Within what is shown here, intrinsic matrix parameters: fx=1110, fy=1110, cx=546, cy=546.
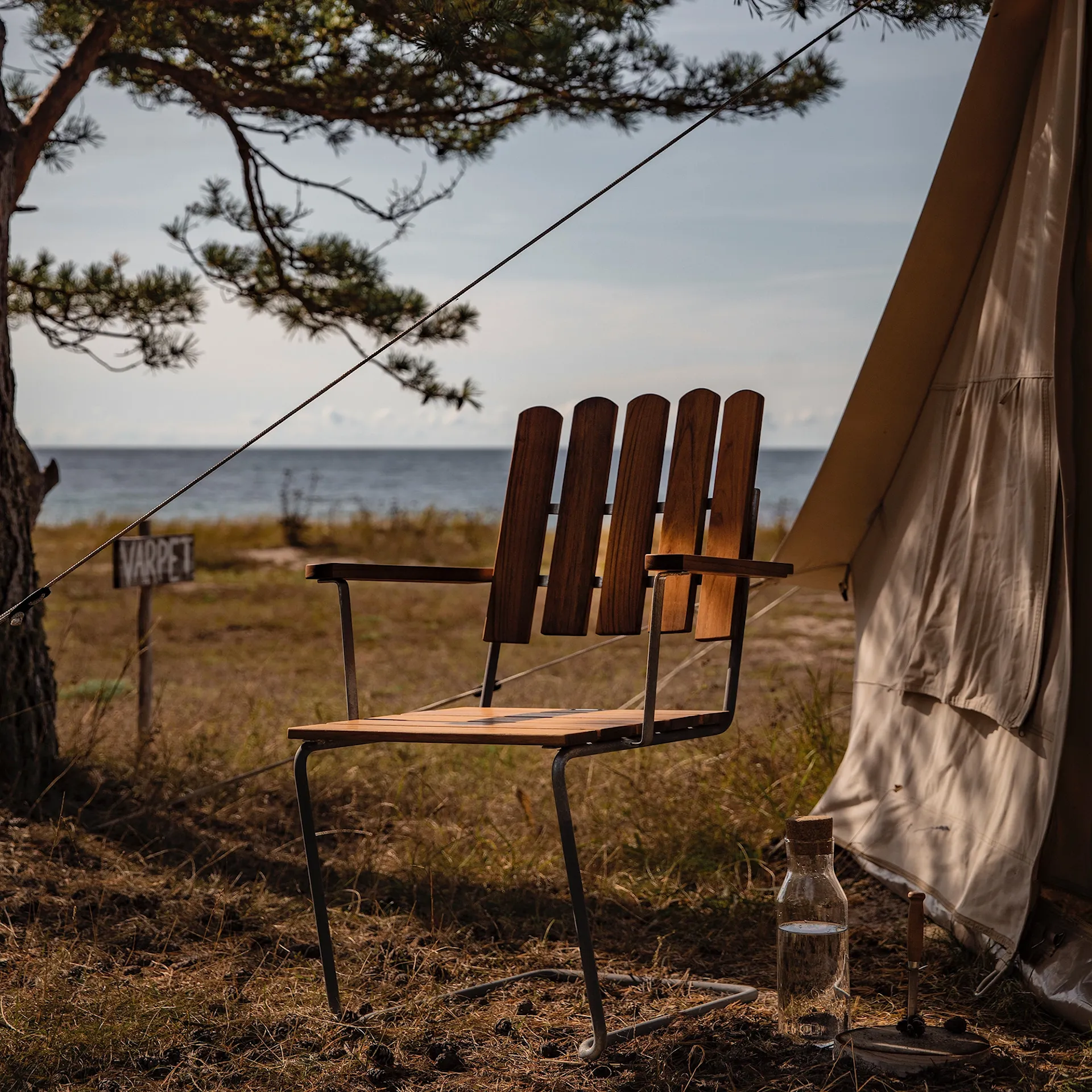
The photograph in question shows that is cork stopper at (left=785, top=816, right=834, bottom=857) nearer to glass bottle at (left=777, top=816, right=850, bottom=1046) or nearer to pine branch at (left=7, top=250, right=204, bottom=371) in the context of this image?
glass bottle at (left=777, top=816, right=850, bottom=1046)

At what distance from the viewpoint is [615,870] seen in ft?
9.73

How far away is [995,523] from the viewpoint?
2.29 meters

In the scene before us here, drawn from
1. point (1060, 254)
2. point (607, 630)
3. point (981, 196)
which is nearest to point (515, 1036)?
point (607, 630)

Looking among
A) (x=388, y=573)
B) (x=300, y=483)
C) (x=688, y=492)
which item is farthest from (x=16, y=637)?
(x=300, y=483)

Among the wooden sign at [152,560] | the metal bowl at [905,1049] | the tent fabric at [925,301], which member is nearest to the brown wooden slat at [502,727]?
the metal bowl at [905,1049]

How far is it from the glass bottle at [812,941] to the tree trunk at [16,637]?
2.11 m

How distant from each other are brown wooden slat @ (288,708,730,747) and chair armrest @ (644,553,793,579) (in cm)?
28

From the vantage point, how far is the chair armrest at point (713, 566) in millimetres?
1796

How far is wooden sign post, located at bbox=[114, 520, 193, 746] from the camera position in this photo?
3641mm

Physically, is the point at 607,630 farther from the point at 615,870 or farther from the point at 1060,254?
the point at 1060,254

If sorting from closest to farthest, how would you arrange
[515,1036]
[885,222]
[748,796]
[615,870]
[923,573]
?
[515,1036] → [923,573] → [615,870] → [748,796] → [885,222]

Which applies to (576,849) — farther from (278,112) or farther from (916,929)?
(278,112)

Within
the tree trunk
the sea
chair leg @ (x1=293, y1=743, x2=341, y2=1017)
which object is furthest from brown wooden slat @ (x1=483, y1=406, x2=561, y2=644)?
the sea

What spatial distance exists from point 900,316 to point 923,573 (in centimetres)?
60
